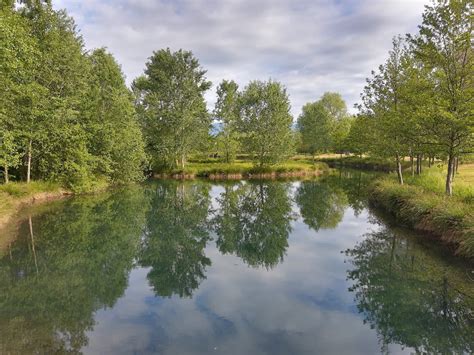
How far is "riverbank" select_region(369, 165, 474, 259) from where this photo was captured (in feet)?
43.9

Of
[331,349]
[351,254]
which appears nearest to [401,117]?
[351,254]

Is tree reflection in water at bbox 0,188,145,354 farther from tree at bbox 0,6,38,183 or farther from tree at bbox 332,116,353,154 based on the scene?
tree at bbox 332,116,353,154

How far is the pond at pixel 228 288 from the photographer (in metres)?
7.87

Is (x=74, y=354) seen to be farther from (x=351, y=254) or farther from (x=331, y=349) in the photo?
(x=351, y=254)

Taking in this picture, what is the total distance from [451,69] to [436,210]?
25.0ft

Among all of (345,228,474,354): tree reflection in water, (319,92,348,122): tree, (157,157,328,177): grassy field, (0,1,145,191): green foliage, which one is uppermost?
(319,92,348,122): tree

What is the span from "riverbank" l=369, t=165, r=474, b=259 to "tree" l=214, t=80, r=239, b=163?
120 ft

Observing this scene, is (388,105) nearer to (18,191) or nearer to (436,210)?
(436,210)

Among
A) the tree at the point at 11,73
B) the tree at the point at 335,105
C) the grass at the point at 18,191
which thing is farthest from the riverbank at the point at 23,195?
the tree at the point at 335,105

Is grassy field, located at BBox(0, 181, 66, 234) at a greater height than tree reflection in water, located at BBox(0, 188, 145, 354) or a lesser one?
greater

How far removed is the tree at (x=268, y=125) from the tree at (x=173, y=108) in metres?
7.83

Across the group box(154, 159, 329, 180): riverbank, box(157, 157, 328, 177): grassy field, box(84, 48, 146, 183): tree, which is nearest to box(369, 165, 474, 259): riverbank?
box(84, 48, 146, 183): tree

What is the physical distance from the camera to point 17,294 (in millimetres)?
10320

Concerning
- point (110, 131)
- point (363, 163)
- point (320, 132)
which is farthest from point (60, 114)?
point (363, 163)
